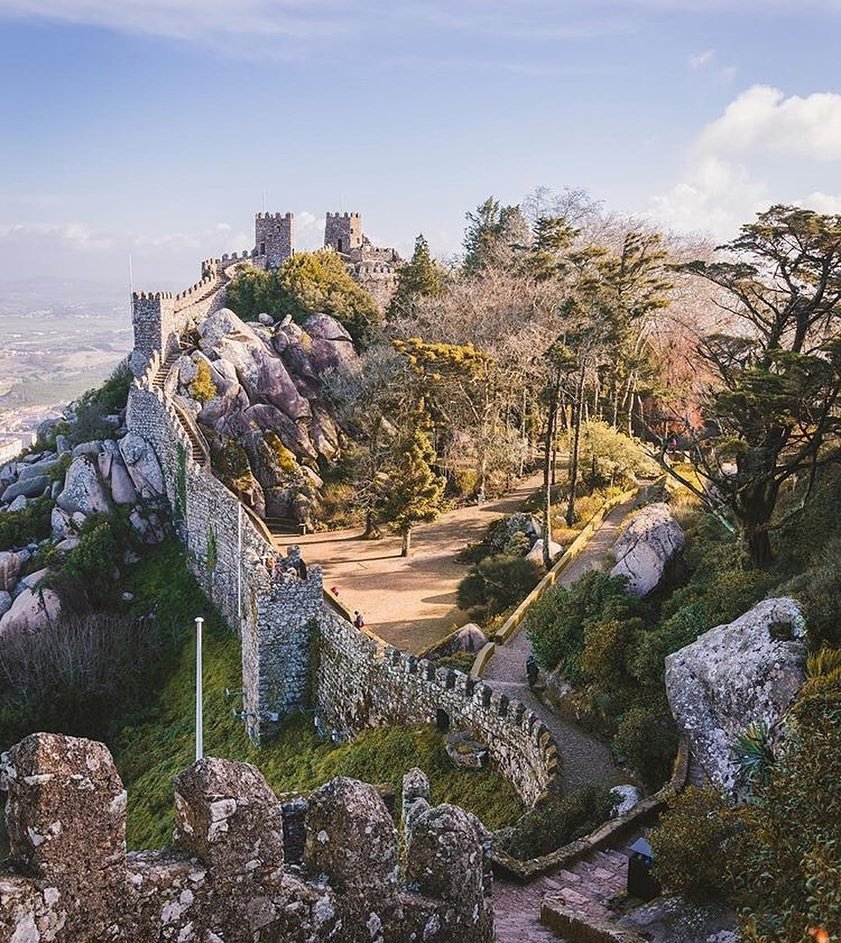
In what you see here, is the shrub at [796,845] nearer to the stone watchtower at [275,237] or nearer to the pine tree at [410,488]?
the pine tree at [410,488]

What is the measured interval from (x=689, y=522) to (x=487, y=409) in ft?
40.5

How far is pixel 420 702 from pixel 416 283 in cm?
2931

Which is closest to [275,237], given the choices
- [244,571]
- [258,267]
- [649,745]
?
[258,267]

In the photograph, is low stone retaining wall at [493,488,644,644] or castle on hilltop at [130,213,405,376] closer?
low stone retaining wall at [493,488,644,644]

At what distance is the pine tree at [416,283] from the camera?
136 feet

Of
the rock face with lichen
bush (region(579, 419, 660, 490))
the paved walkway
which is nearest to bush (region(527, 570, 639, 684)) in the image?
the paved walkway

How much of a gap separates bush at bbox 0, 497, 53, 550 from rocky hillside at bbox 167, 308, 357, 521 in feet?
20.0

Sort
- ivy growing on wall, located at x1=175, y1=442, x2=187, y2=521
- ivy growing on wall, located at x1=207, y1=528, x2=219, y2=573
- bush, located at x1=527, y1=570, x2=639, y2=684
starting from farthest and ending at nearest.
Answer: ivy growing on wall, located at x1=175, y1=442, x2=187, y2=521 < ivy growing on wall, located at x1=207, y1=528, x2=219, y2=573 < bush, located at x1=527, y1=570, x2=639, y2=684

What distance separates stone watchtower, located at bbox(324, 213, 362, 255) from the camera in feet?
198

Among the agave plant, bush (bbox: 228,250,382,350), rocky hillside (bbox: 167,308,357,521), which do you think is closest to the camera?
the agave plant

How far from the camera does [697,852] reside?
28.0ft

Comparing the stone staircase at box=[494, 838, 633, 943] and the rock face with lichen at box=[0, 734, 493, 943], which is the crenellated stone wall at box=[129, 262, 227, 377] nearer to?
the stone staircase at box=[494, 838, 633, 943]

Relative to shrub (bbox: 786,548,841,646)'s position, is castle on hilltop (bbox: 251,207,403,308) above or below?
above

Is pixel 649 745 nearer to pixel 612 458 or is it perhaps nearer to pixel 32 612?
pixel 612 458
